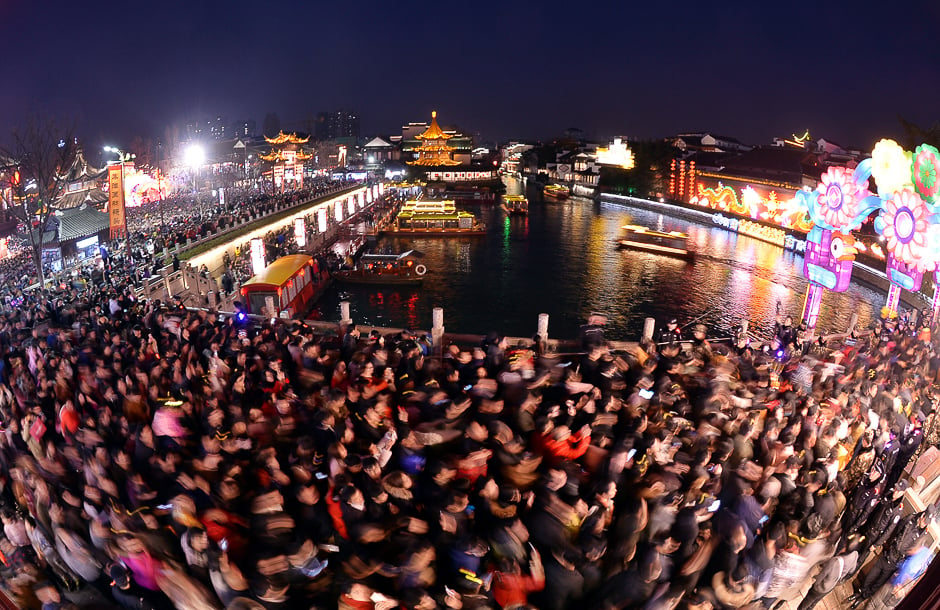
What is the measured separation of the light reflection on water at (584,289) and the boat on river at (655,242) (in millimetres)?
622

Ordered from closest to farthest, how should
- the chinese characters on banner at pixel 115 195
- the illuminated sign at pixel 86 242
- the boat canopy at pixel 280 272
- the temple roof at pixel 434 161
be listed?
the chinese characters on banner at pixel 115 195
the boat canopy at pixel 280 272
the illuminated sign at pixel 86 242
the temple roof at pixel 434 161

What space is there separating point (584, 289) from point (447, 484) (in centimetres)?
2062

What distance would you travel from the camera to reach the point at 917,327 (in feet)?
38.9

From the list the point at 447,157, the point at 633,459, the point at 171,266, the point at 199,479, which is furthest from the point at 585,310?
the point at 447,157

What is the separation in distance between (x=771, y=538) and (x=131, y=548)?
458 centimetres

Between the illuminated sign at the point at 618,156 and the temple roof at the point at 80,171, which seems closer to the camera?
the temple roof at the point at 80,171

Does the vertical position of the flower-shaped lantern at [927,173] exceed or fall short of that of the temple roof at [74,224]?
it exceeds it

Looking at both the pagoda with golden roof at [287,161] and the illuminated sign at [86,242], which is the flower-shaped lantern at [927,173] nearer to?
the illuminated sign at [86,242]

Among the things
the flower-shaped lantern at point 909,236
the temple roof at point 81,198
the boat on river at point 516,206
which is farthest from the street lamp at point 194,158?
the flower-shaped lantern at point 909,236

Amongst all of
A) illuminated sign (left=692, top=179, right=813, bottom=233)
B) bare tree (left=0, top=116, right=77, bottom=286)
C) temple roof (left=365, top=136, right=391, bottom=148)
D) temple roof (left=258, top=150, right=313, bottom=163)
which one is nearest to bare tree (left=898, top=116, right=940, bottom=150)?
illuminated sign (left=692, top=179, right=813, bottom=233)

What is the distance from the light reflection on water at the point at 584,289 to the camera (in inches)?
792

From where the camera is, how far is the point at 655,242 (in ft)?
106

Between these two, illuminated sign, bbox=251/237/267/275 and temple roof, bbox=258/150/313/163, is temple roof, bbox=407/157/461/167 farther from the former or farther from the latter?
illuminated sign, bbox=251/237/267/275

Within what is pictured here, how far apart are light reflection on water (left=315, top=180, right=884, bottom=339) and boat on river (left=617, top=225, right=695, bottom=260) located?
62 centimetres
